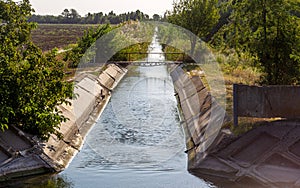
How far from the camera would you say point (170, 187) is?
15.7m

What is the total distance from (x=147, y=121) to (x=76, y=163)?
859cm

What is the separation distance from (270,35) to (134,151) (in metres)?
8.53

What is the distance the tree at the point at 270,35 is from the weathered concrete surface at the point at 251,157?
5.44 meters

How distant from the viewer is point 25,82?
1852 cm

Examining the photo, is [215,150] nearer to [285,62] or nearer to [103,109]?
[285,62]

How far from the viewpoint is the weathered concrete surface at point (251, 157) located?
1537 cm

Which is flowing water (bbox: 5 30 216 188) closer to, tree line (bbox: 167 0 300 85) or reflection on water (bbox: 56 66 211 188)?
reflection on water (bbox: 56 66 211 188)

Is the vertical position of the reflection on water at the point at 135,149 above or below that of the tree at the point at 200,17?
below

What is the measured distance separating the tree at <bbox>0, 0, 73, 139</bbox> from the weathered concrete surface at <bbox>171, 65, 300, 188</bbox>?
19.0 ft

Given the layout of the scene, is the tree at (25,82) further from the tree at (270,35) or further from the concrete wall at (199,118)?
the tree at (270,35)

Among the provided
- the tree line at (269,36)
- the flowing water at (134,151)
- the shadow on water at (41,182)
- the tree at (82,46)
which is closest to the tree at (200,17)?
the tree at (82,46)

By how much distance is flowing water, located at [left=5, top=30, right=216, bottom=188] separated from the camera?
16344 millimetres

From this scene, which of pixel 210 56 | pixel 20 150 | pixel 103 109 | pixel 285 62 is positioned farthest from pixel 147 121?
pixel 210 56

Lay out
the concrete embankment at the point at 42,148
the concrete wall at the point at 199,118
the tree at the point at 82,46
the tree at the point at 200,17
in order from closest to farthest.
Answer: the concrete embankment at the point at 42,148
the concrete wall at the point at 199,118
the tree at the point at 82,46
the tree at the point at 200,17
